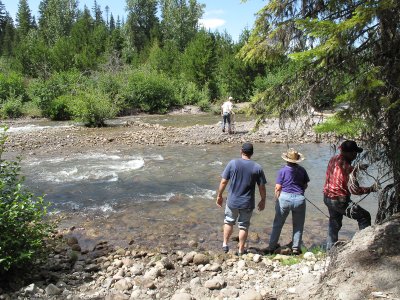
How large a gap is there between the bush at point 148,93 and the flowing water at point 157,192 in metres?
19.5

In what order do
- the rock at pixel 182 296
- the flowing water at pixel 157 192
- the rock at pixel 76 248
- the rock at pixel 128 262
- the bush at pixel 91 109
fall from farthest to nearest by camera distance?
1. the bush at pixel 91 109
2. the flowing water at pixel 157 192
3. the rock at pixel 76 248
4. the rock at pixel 128 262
5. the rock at pixel 182 296

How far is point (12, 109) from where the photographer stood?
34.4 meters

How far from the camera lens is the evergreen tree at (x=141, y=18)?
85812 millimetres

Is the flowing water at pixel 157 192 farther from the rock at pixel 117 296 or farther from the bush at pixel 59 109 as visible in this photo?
the bush at pixel 59 109

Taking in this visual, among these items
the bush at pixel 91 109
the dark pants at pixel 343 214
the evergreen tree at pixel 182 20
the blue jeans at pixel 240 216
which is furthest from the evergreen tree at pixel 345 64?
the evergreen tree at pixel 182 20

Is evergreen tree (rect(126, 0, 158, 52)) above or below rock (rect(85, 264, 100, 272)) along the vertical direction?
above

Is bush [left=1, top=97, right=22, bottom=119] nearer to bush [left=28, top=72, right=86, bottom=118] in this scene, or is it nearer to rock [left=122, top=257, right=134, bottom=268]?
bush [left=28, top=72, right=86, bottom=118]

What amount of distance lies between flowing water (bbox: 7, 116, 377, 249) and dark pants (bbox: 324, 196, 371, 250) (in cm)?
132

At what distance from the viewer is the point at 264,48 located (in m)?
5.30

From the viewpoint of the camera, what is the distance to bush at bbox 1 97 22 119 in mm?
34031

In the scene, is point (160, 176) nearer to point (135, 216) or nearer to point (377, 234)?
point (135, 216)

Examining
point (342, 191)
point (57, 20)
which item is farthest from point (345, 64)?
point (57, 20)

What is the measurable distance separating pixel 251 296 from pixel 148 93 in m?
34.2

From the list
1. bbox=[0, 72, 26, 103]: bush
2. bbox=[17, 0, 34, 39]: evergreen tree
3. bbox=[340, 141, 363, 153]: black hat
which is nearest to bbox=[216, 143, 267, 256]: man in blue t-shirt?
bbox=[340, 141, 363, 153]: black hat
